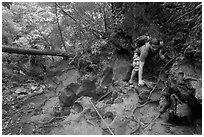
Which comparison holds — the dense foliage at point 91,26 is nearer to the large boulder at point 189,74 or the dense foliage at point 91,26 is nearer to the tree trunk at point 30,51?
the tree trunk at point 30,51

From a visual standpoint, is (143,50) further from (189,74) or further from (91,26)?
(91,26)

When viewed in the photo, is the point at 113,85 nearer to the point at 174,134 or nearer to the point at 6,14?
the point at 174,134

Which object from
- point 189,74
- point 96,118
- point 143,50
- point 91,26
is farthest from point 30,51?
point 189,74

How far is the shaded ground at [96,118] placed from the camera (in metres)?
3.69

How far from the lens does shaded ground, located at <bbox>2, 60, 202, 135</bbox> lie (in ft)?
12.1

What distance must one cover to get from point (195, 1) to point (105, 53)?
3426 millimetres

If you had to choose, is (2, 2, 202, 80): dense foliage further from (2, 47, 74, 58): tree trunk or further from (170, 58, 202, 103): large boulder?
(170, 58, 202, 103): large boulder

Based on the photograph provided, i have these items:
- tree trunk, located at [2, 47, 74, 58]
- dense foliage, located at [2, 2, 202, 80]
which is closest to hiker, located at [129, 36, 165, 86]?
dense foliage, located at [2, 2, 202, 80]

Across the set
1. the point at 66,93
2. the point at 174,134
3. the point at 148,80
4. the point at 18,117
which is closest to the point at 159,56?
the point at 148,80

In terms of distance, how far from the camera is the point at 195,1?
4.15 meters

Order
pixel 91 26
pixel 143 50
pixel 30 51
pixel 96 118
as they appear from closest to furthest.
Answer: pixel 96 118 < pixel 143 50 < pixel 30 51 < pixel 91 26

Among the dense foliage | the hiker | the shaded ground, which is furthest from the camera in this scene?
the dense foliage

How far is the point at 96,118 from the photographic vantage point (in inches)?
168

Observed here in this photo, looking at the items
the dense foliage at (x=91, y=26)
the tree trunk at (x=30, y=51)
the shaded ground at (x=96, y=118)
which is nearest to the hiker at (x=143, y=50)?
the dense foliage at (x=91, y=26)
